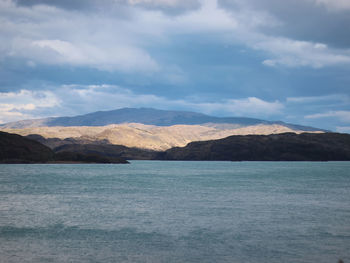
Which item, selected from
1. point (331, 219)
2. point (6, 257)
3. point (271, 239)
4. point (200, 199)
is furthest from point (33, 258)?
point (200, 199)

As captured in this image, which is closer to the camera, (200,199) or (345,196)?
(200,199)

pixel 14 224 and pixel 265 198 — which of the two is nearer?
pixel 14 224

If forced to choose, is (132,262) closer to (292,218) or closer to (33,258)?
(33,258)

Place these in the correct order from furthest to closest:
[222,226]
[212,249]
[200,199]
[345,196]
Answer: [345,196], [200,199], [222,226], [212,249]

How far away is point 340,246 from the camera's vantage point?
35000 millimetres

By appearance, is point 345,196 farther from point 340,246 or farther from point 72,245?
point 72,245

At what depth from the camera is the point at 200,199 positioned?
72.1 meters

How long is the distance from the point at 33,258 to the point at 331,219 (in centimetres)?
3432

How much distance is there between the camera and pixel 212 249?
112ft

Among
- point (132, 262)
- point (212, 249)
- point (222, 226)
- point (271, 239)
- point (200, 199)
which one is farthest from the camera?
point (200, 199)

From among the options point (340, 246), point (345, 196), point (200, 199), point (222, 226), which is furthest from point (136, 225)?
point (345, 196)

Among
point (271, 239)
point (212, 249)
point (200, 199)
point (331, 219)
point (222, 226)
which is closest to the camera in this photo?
point (212, 249)

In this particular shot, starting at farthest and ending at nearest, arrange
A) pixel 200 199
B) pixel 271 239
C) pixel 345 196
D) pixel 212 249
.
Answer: pixel 345 196 < pixel 200 199 < pixel 271 239 < pixel 212 249

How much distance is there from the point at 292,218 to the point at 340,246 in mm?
15179
